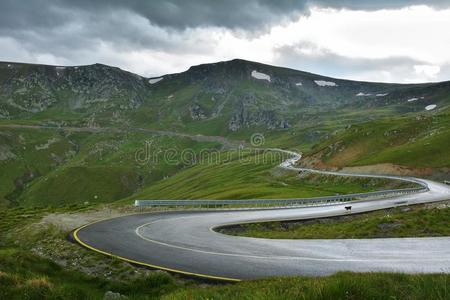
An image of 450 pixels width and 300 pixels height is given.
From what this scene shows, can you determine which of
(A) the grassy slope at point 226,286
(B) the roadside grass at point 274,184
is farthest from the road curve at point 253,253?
(B) the roadside grass at point 274,184

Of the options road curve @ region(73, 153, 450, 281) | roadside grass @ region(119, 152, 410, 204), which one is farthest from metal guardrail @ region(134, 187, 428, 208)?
road curve @ region(73, 153, 450, 281)

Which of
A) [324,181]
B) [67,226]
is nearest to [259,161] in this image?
[324,181]

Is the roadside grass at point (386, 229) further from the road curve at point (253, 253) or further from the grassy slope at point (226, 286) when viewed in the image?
the grassy slope at point (226, 286)

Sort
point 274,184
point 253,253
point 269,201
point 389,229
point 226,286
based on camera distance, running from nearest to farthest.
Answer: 1. point 226,286
2. point 253,253
3. point 389,229
4. point 269,201
5. point 274,184

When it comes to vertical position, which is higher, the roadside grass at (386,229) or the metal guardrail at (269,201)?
the roadside grass at (386,229)

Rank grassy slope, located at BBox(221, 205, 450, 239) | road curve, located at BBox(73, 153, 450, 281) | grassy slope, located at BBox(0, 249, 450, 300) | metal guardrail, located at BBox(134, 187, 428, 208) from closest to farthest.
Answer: grassy slope, located at BBox(0, 249, 450, 300) < road curve, located at BBox(73, 153, 450, 281) < grassy slope, located at BBox(221, 205, 450, 239) < metal guardrail, located at BBox(134, 187, 428, 208)

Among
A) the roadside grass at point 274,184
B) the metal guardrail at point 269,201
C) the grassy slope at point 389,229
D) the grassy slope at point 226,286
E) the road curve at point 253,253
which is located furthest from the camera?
the roadside grass at point 274,184

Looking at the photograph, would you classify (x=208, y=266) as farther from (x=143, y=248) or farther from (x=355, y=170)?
(x=355, y=170)

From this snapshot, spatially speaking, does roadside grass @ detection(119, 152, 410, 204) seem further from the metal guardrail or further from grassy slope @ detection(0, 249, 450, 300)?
grassy slope @ detection(0, 249, 450, 300)

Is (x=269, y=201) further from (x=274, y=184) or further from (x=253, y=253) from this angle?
(x=274, y=184)

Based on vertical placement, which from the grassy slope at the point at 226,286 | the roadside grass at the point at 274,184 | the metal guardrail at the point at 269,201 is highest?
the grassy slope at the point at 226,286

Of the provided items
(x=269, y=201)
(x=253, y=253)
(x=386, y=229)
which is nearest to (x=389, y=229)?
(x=386, y=229)

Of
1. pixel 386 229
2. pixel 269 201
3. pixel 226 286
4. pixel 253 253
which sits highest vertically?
pixel 226 286

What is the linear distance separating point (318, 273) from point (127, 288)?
8001 mm
